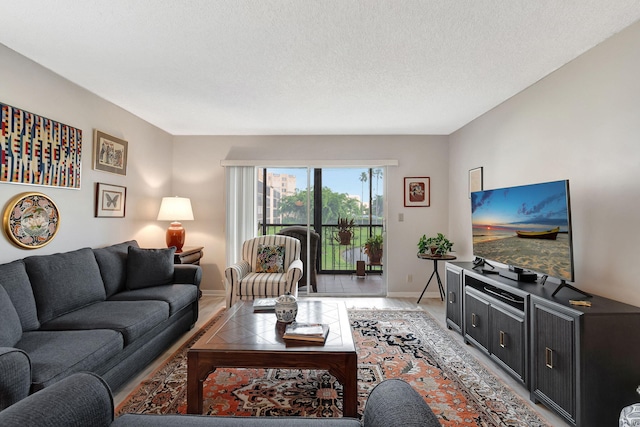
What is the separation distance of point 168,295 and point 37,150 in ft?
5.18

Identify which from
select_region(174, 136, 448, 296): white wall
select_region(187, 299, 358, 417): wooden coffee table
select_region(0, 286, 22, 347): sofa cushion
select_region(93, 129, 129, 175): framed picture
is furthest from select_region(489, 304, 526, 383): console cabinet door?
select_region(93, 129, 129, 175): framed picture

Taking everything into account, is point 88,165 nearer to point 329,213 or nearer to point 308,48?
point 308,48

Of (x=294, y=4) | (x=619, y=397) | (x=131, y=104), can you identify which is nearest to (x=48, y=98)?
(x=131, y=104)

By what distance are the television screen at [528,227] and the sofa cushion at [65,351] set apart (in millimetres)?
2994

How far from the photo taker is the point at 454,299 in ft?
11.0

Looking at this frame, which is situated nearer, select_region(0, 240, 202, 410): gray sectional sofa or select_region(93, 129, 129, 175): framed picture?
select_region(0, 240, 202, 410): gray sectional sofa

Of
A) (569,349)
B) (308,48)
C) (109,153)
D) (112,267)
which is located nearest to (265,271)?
(112,267)

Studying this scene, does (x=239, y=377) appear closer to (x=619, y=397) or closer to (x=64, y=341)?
(x=64, y=341)

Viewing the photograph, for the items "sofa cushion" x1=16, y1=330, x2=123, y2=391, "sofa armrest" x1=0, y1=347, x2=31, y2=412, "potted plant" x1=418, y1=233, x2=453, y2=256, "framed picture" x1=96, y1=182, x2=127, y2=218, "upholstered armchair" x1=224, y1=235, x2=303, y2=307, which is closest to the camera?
"sofa armrest" x1=0, y1=347, x2=31, y2=412

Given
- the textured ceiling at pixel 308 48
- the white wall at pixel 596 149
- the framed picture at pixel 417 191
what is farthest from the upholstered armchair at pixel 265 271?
the white wall at pixel 596 149

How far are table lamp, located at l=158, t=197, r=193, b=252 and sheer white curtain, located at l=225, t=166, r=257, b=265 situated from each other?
68cm

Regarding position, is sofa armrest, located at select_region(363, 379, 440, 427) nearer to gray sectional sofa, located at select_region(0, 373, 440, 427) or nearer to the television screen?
gray sectional sofa, located at select_region(0, 373, 440, 427)

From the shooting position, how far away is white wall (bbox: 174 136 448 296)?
15.6ft

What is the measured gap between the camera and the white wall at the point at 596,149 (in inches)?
78.1
